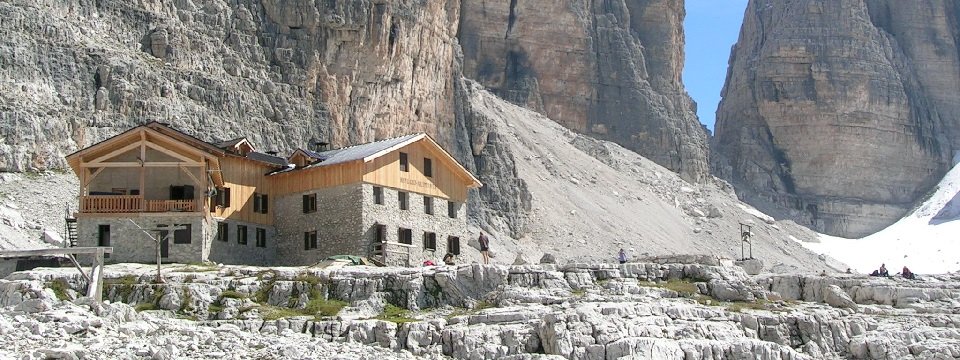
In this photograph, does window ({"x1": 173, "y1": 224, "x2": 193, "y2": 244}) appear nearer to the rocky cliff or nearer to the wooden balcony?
the wooden balcony

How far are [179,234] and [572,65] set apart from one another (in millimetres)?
112427

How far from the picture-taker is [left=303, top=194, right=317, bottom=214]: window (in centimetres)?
7000

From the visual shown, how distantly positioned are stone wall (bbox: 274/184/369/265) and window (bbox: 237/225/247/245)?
2.18 metres

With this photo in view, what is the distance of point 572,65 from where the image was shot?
173 metres

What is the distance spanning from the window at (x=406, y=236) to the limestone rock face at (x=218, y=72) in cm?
2354

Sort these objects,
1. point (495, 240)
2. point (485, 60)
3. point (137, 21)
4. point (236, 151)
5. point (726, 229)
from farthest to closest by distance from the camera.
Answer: point (485, 60) → point (726, 229) → point (495, 240) → point (137, 21) → point (236, 151)

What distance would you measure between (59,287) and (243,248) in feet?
56.2

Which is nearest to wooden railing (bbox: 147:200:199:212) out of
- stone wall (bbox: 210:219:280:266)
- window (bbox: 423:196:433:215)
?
stone wall (bbox: 210:219:280:266)

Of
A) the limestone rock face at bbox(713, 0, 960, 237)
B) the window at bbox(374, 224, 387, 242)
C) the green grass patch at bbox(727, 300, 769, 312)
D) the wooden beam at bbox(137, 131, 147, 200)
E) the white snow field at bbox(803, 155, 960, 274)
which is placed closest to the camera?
the green grass patch at bbox(727, 300, 769, 312)

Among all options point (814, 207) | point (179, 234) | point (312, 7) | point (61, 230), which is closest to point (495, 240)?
point (312, 7)

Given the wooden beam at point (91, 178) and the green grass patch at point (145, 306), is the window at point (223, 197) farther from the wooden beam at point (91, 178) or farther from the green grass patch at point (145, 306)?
the green grass patch at point (145, 306)

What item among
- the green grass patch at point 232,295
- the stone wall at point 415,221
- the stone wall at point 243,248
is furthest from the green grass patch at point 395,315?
the stone wall at point 243,248

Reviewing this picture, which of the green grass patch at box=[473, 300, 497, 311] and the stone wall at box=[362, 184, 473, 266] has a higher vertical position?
the stone wall at box=[362, 184, 473, 266]

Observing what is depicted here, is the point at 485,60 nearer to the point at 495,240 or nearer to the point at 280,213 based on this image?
the point at 495,240
